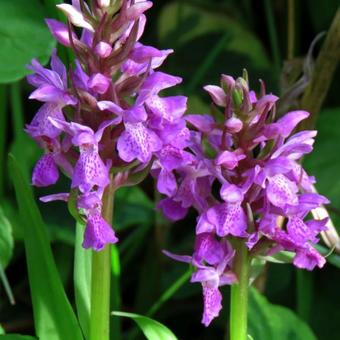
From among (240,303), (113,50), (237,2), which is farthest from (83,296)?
(237,2)

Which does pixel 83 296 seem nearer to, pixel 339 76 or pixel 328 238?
pixel 328 238

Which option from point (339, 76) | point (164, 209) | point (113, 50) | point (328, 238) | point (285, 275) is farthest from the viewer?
point (339, 76)

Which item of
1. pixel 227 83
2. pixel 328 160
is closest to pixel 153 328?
pixel 227 83

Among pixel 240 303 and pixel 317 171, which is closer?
pixel 240 303

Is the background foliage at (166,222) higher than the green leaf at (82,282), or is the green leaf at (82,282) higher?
the green leaf at (82,282)

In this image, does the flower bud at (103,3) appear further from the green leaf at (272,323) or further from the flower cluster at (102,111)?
the green leaf at (272,323)

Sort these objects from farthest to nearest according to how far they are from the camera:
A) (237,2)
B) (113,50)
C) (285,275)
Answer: (237,2)
(285,275)
(113,50)

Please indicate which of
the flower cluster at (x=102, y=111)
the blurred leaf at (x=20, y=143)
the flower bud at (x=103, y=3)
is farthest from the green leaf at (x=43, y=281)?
the blurred leaf at (x=20, y=143)

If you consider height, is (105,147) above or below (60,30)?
below
